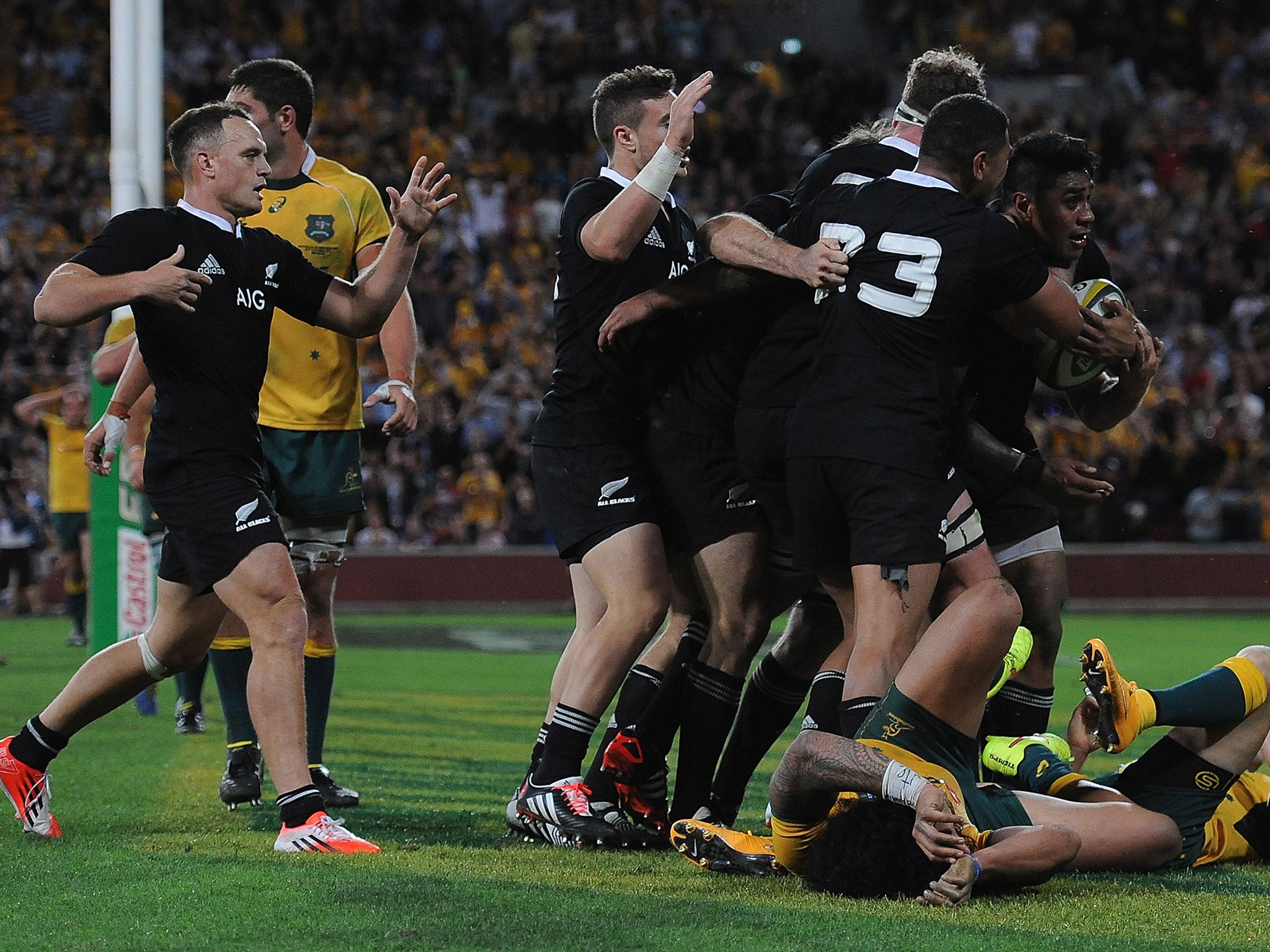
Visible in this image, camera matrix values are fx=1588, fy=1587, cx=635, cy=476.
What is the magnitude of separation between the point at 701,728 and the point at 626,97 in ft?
7.07

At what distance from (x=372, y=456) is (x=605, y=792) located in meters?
13.0

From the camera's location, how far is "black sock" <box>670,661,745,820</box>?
17.0 feet

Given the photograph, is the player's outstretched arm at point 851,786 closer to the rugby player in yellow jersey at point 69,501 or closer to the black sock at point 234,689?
the black sock at point 234,689

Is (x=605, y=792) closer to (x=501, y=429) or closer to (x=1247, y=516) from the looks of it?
(x=501, y=429)

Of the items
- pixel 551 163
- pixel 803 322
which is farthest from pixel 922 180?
pixel 551 163

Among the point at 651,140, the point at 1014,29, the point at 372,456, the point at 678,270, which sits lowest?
the point at 372,456

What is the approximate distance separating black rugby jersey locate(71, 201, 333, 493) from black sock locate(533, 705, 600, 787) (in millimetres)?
1287

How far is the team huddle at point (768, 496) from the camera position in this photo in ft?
14.5

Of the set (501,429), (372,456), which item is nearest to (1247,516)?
(501,429)

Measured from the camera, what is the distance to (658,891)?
4.31 m

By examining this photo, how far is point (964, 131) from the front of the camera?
4617mm

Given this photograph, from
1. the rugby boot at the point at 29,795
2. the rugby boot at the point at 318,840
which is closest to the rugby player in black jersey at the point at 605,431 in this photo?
the rugby boot at the point at 318,840

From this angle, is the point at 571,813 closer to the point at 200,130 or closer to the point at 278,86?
the point at 200,130

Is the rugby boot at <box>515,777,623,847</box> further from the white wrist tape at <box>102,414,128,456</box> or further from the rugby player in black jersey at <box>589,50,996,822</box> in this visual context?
the white wrist tape at <box>102,414,128,456</box>
